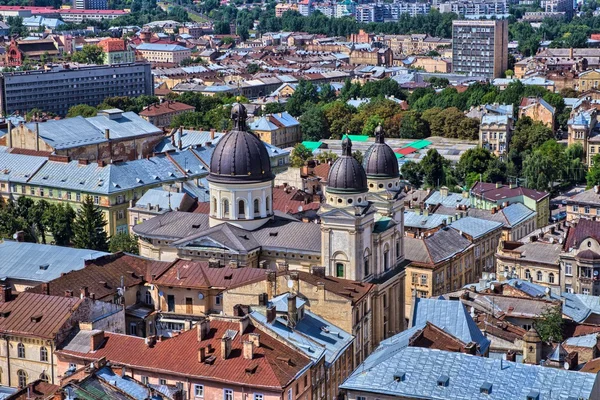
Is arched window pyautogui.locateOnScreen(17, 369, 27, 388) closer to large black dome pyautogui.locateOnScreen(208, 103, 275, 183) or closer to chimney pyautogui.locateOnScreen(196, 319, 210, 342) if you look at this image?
chimney pyautogui.locateOnScreen(196, 319, 210, 342)

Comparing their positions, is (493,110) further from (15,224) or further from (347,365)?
(347,365)

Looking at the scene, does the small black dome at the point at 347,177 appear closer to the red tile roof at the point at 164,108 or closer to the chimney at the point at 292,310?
the chimney at the point at 292,310

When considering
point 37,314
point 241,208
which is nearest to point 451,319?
point 241,208

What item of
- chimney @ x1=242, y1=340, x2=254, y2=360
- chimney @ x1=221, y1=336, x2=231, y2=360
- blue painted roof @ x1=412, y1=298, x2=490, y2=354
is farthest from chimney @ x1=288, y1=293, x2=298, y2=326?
blue painted roof @ x1=412, y1=298, x2=490, y2=354

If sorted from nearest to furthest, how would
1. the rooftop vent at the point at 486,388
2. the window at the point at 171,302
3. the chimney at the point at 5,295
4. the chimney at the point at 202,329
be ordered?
1. the rooftop vent at the point at 486,388
2. the chimney at the point at 202,329
3. the chimney at the point at 5,295
4. the window at the point at 171,302

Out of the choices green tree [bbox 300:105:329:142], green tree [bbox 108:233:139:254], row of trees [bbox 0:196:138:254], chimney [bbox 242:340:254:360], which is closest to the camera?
chimney [bbox 242:340:254:360]

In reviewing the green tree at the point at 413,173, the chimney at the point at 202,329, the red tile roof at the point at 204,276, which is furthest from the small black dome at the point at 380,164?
the green tree at the point at 413,173

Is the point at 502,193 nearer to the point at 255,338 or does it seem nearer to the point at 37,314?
the point at 255,338
